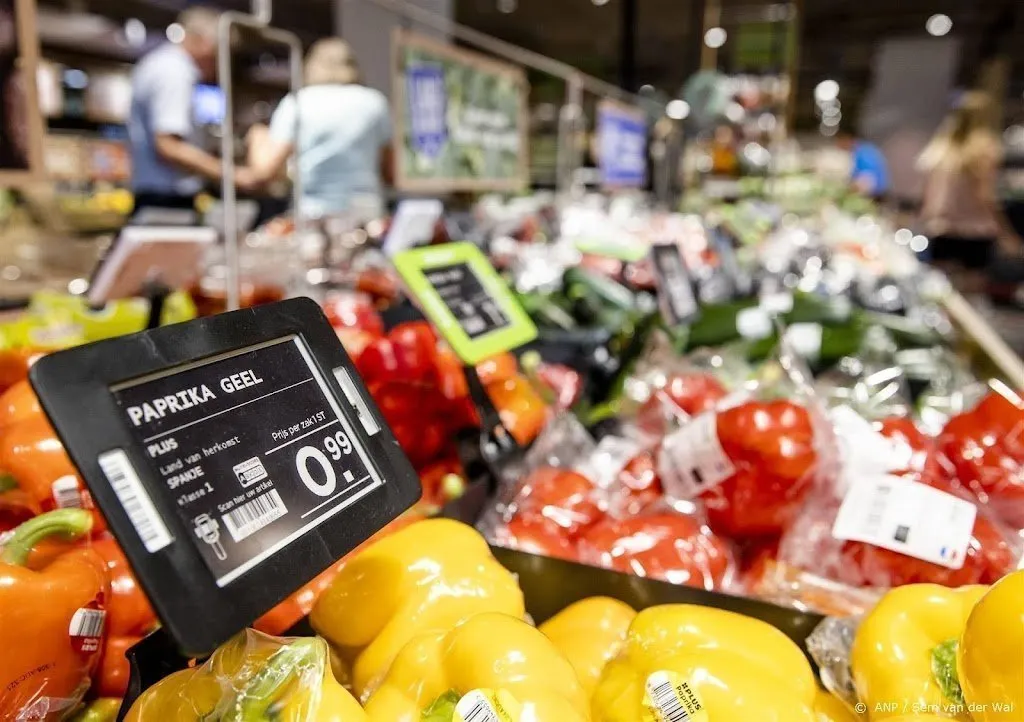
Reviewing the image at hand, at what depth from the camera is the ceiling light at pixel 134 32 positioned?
9.39 metres

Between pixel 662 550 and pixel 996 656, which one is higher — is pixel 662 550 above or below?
below

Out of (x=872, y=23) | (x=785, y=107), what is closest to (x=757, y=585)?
(x=785, y=107)

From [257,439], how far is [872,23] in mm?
16973

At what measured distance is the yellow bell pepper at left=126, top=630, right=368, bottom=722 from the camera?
707 mm

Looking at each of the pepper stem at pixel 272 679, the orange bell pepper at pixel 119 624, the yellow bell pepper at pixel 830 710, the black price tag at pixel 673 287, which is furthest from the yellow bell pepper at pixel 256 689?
the black price tag at pixel 673 287

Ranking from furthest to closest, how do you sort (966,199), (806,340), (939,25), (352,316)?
(939,25), (966,199), (806,340), (352,316)

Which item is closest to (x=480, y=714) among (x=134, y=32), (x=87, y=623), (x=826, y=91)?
(x=87, y=623)

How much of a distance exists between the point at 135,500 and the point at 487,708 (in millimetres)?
338

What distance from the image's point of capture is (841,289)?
11.5 feet

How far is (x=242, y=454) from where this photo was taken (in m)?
0.76

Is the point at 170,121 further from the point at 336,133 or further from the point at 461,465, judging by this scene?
the point at 461,465

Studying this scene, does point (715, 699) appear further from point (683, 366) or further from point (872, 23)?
point (872, 23)

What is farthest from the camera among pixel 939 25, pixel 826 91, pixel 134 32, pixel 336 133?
pixel 826 91

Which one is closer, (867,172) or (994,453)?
(994,453)
